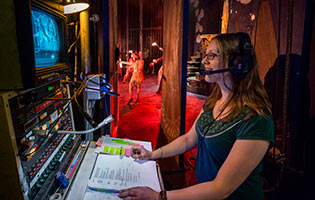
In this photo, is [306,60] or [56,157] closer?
[56,157]

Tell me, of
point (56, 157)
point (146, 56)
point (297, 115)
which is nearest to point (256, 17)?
point (297, 115)

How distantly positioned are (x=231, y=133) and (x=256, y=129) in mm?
122

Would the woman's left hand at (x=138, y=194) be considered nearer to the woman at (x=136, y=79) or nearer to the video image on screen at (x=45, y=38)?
the video image on screen at (x=45, y=38)

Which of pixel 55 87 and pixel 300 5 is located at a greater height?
pixel 300 5

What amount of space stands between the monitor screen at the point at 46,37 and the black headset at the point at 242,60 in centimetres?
93

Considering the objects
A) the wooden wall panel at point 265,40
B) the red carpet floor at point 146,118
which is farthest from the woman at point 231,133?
the wooden wall panel at point 265,40

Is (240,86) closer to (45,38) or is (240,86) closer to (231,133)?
(231,133)

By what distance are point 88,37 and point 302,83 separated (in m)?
2.70

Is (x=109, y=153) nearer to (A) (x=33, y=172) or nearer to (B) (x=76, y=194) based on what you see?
(B) (x=76, y=194)

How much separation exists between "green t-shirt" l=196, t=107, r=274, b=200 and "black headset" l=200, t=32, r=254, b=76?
0.21m

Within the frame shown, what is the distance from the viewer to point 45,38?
3.59 ft

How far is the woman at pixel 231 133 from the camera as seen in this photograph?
2.96 feet

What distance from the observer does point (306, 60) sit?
2654mm

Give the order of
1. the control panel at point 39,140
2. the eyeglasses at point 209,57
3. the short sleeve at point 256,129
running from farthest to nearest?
the eyeglasses at point 209,57, the short sleeve at point 256,129, the control panel at point 39,140
